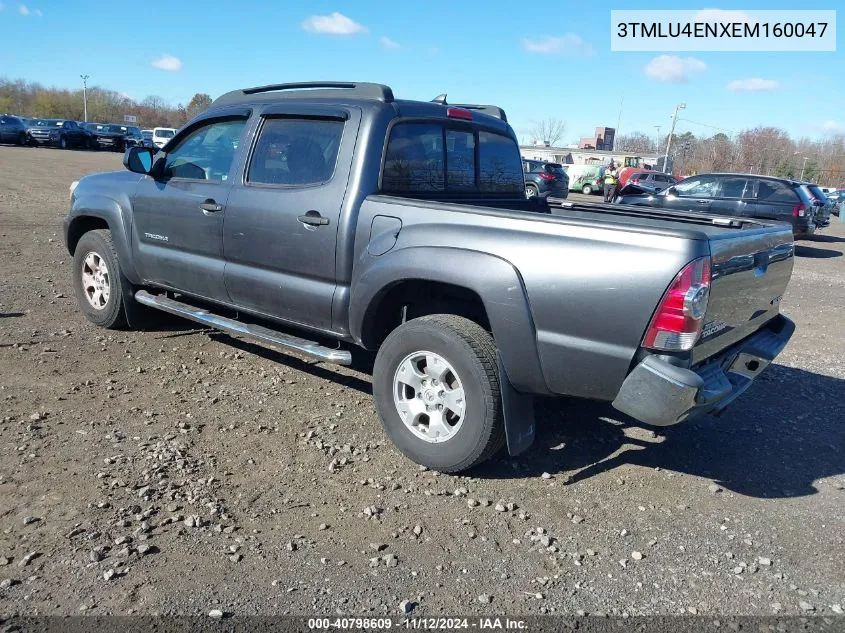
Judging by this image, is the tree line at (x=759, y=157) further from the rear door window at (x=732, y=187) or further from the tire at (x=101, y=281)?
the tire at (x=101, y=281)

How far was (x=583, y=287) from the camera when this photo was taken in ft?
10.4

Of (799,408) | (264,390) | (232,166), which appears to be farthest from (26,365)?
(799,408)

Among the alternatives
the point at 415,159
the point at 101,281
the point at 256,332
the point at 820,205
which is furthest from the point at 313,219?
the point at 820,205

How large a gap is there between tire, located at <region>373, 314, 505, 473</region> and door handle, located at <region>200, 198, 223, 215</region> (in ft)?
5.38

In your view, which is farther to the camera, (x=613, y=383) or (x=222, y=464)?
(x=222, y=464)

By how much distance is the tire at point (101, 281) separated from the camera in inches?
224

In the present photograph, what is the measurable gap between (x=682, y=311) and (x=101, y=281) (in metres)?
4.84

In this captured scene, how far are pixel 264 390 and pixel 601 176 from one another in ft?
107

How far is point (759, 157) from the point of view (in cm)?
7144

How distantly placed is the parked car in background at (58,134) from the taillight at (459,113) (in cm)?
4200

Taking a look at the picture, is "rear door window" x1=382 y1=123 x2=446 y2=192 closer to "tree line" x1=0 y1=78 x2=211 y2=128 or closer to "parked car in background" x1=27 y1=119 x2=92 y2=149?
"parked car in background" x1=27 y1=119 x2=92 y2=149

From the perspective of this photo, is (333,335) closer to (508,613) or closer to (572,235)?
(572,235)

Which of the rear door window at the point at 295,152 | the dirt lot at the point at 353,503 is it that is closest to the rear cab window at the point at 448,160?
the rear door window at the point at 295,152

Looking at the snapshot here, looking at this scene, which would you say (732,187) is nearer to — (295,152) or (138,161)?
(295,152)
